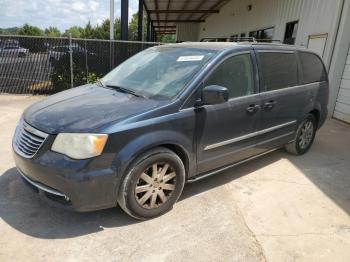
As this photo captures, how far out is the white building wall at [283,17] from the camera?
336 inches

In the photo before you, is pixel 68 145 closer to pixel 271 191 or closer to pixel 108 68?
pixel 271 191

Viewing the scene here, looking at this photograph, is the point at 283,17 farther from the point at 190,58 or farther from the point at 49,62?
the point at 190,58

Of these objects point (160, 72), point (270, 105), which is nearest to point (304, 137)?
point (270, 105)

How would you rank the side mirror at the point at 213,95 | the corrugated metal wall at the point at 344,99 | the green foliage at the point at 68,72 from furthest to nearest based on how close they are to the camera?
the green foliage at the point at 68,72 → the corrugated metal wall at the point at 344,99 → the side mirror at the point at 213,95

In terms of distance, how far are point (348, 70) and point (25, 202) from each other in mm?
8084

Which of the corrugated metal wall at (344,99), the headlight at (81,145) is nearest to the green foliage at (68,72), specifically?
the corrugated metal wall at (344,99)

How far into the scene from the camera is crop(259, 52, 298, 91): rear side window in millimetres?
4188

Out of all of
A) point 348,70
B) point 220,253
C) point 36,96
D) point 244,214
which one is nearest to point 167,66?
point 244,214

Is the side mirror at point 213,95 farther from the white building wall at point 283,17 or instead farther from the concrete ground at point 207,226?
the white building wall at point 283,17

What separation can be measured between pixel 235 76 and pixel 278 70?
0.95 m

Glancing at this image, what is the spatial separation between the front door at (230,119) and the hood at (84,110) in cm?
63

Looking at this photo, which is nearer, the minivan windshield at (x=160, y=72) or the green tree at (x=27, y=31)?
the minivan windshield at (x=160, y=72)

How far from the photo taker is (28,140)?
304 centimetres

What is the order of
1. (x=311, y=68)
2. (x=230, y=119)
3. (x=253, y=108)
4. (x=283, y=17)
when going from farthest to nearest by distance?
(x=283, y=17) → (x=311, y=68) → (x=253, y=108) → (x=230, y=119)
